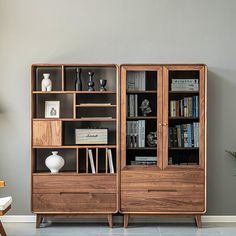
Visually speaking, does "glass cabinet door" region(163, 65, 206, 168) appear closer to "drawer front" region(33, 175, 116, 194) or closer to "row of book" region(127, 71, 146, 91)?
"row of book" region(127, 71, 146, 91)

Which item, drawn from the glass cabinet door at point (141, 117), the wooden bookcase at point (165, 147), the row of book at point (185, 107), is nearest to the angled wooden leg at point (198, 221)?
the wooden bookcase at point (165, 147)

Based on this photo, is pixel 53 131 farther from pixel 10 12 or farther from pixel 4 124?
pixel 10 12

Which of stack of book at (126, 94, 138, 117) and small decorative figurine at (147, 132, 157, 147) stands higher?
stack of book at (126, 94, 138, 117)

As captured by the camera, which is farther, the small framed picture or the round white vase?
the small framed picture

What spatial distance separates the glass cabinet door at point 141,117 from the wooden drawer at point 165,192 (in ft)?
0.48

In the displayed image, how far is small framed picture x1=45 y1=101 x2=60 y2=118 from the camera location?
4.85 m

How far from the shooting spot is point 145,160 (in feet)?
15.3

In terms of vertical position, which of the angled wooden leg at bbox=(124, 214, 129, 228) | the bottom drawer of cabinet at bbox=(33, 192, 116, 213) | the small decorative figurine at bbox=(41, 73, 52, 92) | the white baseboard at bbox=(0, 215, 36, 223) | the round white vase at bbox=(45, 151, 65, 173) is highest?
the small decorative figurine at bbox=(41, 73, 52, 92)

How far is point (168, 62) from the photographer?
4.93 meters

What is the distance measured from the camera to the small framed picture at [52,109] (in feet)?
15.9

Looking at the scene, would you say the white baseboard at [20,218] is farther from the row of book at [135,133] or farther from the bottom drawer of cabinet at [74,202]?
the row of book at [135,133]

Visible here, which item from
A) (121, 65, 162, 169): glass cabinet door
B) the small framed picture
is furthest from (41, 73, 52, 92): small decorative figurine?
(121, 65, 162, 169): glass cabinet door

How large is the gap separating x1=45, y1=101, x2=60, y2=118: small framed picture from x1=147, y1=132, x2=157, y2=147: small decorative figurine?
1.02m

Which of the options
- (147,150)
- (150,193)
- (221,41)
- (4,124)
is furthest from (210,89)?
(4,124)
